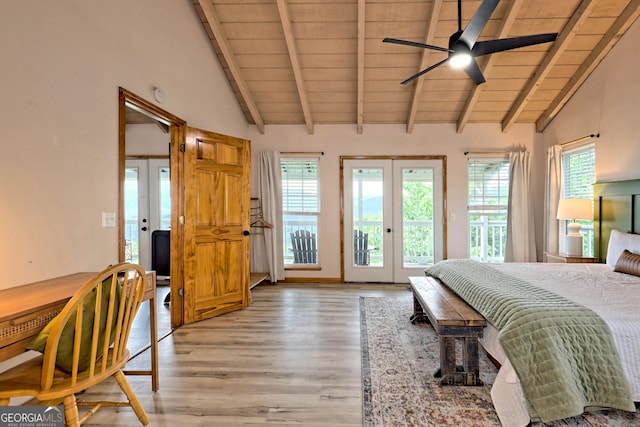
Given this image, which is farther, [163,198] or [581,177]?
[163,198]

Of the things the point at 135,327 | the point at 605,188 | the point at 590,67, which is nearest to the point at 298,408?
the point at 135,327

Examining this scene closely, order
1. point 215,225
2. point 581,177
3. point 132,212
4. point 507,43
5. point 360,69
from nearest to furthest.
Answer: point 507,43, point 215,225, point 360,69, point 581,177, point 132,212

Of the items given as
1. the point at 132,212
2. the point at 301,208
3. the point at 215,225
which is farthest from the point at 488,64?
the point at 132,212

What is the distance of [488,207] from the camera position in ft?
16.9

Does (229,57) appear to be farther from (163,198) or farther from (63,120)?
(163,198)

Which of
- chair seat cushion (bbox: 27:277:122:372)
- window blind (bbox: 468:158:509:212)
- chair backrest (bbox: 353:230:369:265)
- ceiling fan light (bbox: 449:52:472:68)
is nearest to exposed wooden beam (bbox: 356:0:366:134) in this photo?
ceiling fan light (bbox: 449:52:472:68)

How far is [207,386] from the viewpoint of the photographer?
86.6 inches

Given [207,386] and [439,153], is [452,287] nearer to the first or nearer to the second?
[207,386]

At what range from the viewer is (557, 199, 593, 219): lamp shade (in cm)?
377

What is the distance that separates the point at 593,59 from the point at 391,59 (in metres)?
2.33

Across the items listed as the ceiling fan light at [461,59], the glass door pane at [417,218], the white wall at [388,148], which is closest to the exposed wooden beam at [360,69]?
the white wall at [388,148]

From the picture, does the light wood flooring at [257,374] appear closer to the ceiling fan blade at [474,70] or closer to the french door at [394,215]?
the french door at [394,215]

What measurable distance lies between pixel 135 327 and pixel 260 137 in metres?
3.25

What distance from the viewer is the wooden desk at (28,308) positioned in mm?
1287
